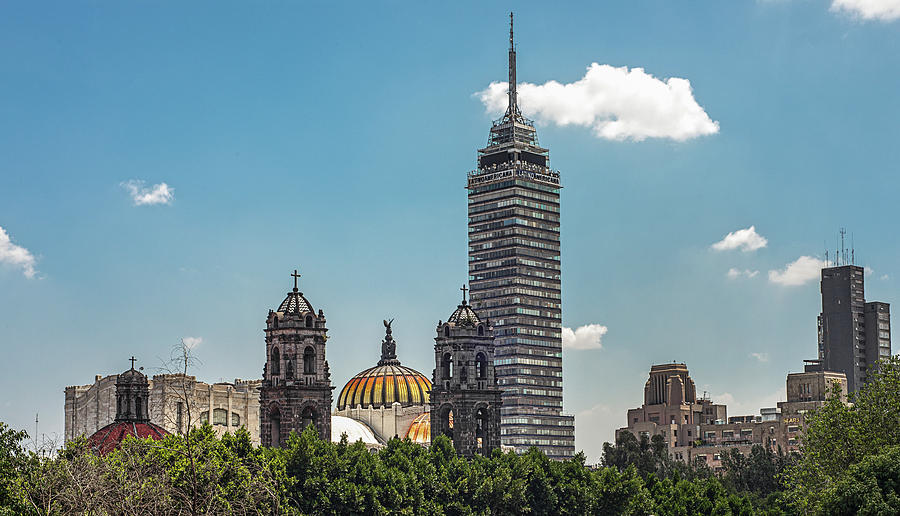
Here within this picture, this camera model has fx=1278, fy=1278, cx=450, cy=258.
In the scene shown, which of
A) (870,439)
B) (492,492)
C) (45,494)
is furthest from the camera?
(492,492)

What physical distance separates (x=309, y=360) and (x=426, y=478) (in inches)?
651

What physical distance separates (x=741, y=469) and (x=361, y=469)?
7476 centimetres

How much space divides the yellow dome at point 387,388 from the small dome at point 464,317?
85.0ft

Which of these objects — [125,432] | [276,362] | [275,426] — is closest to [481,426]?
[275,426]

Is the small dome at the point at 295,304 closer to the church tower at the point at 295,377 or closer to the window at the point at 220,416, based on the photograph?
the church tower at the point at 295,377

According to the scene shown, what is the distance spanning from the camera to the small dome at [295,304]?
347 feet

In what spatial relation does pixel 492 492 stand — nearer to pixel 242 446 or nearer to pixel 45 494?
pixel 242 446

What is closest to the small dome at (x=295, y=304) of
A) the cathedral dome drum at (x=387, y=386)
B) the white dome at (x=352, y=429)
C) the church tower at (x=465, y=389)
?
the church tower at (x=465, y=389)

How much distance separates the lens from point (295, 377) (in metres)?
105

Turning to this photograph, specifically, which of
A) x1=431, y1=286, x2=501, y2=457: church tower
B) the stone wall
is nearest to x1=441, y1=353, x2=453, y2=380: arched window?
x1=431, y1=286, x2=501, y2=457: church tower

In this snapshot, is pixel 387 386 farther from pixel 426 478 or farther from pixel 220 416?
pixel 426 478

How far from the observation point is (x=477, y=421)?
371 feet

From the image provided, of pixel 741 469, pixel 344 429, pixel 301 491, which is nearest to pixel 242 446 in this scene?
pixel 301 491

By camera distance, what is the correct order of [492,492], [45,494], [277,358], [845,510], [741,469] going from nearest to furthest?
[45,494] → [845,510] → [492,492] → [277,358] → [741,469]
